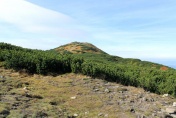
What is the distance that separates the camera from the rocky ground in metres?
8.25

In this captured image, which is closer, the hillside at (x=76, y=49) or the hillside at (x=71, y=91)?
the hillside at (x=71, y=91)

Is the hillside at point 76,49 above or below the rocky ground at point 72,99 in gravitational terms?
above

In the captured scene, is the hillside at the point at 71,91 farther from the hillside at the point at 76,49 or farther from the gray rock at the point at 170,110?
the hillside at the point at 76,49

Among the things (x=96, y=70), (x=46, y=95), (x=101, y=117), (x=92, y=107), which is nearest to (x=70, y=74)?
(x=96, y=70)

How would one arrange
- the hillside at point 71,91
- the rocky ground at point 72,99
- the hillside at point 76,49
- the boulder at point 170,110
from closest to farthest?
the rocky ground at point 72,99, the hillside at point 71,91, the boulder at point 170,110, the hillside at point 76,49

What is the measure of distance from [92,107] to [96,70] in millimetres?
4274

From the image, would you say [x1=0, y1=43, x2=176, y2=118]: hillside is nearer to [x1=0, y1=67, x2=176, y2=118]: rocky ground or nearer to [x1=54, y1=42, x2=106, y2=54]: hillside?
[x1=0, y1=67, x2=176, y2=118]: rocky ground

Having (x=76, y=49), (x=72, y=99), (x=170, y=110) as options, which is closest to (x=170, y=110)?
(x=170, y=110)

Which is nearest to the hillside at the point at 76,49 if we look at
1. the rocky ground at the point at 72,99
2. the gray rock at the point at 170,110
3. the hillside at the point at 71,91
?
the hillside at the point at 71,91

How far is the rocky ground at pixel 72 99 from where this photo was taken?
8.25 m

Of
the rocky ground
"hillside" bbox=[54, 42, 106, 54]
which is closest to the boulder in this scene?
the rocky ground

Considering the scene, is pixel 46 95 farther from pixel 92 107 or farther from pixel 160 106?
pixel 160 106

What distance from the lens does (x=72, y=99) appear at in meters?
9.66

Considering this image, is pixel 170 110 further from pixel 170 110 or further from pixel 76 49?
pixel 76 49
